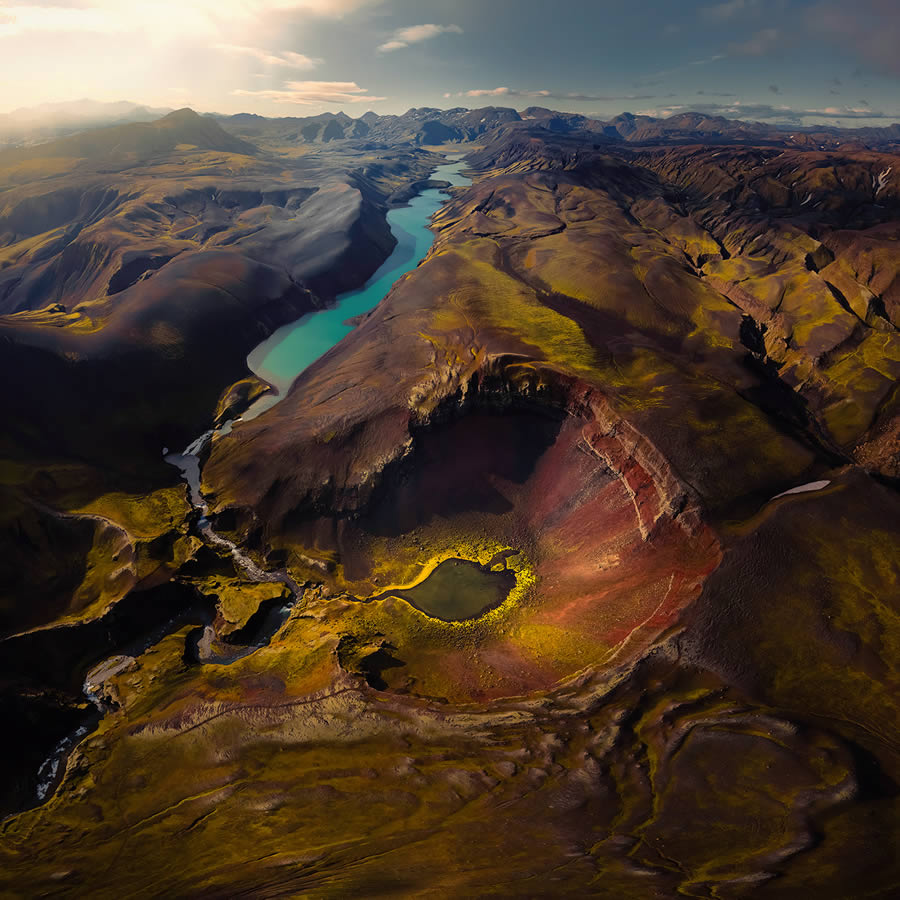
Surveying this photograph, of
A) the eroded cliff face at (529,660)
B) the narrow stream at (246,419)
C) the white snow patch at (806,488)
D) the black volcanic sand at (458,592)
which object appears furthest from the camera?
the black volcanic sand at (458,592)

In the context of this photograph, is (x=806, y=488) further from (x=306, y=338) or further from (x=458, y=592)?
(x=306, y=338)

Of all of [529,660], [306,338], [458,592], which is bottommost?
[529,660]

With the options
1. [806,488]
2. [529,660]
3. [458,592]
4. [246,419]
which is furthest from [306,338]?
[806,488]

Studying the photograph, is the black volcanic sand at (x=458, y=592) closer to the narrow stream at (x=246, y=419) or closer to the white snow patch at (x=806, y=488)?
the narrow stream at (x=246, y=419)

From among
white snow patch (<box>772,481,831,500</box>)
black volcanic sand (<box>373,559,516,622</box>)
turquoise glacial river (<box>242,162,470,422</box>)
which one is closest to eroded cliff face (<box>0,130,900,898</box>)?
white snow patch (<box>772,481,831,500</box>)

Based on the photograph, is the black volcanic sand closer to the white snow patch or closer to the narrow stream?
the narrow stream

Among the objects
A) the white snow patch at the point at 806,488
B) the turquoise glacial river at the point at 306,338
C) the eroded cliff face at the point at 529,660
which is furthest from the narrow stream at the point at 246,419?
the white snow patch at the point at 806,488
